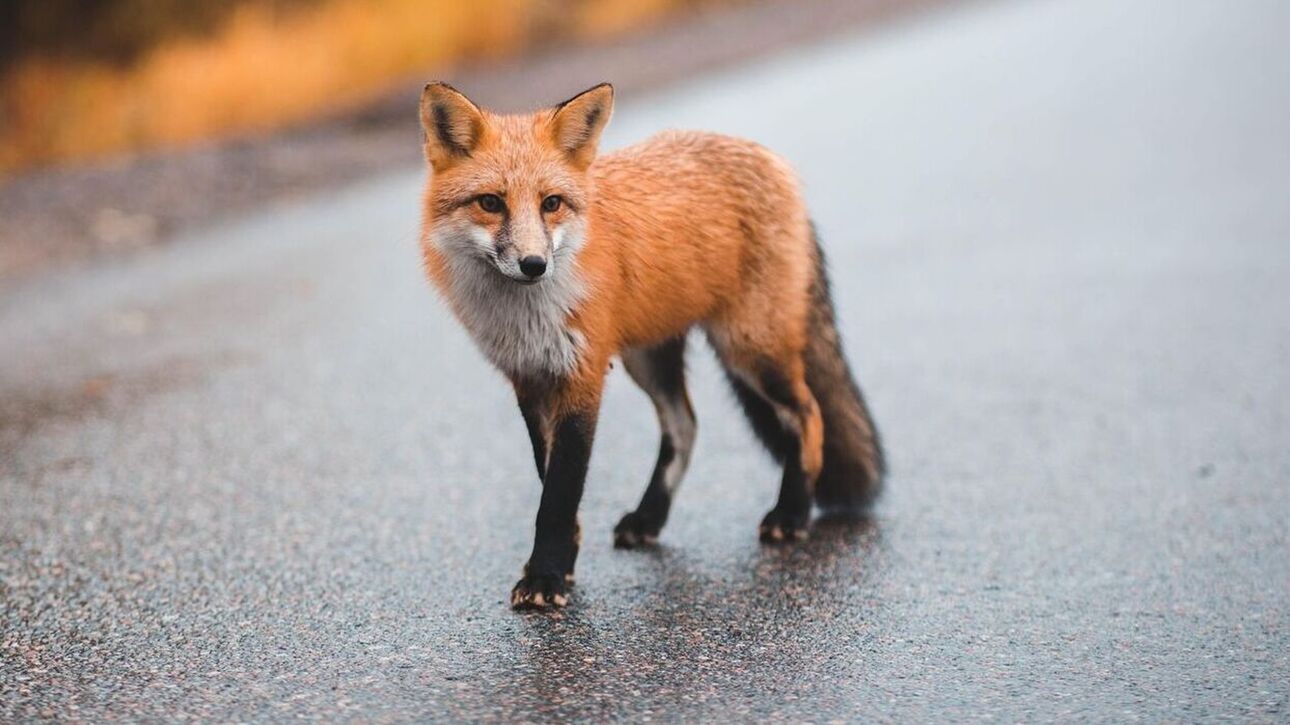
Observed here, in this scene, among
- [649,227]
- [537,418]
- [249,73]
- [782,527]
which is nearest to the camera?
[537,418]

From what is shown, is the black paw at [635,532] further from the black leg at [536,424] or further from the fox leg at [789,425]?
the black leg at [536,424]

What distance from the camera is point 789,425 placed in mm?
5527

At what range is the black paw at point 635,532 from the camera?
5.45m

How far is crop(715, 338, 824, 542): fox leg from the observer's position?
547 cm

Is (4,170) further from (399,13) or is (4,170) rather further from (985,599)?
(985,599)

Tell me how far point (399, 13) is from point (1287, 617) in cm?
1276

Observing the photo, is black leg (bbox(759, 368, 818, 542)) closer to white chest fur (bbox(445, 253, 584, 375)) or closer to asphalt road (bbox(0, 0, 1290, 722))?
asphalt road (bbox(0, 0, 1290, 722))

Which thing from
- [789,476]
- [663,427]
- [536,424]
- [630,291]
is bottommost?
[789,476]

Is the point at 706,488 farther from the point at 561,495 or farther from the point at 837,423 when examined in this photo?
the point at 561,495

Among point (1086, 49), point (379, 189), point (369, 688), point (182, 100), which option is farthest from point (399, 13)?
point (369, 688)

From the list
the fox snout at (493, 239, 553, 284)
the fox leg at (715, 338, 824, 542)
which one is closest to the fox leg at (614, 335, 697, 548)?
the fox leg at (715, 338, 824, 542)

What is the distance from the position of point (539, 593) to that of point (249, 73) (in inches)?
408

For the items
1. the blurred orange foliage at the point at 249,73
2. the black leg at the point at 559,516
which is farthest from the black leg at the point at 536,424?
the blurred orange foliage at the point at 249,73

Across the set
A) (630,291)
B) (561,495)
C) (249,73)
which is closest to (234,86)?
(249,73)
